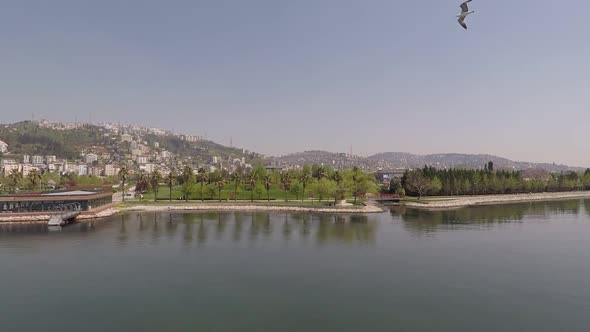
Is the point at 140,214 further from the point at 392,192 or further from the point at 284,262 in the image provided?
the point at 392,192

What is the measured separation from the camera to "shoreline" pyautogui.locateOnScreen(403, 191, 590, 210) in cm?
10179

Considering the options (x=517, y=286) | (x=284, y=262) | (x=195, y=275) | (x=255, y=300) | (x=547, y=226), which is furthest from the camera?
(x=547, y=226)

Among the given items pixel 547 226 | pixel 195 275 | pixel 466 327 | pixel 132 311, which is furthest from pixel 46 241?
pixel 547 226

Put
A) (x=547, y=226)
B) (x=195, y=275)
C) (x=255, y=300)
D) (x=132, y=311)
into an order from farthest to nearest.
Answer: (x=547, y=226) → (x=195, y=275) → (x=255, y=300) → (x=132, y=311)

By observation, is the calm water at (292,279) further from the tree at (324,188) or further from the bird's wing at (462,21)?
the tree at (324,188)

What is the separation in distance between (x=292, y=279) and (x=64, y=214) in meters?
56.0

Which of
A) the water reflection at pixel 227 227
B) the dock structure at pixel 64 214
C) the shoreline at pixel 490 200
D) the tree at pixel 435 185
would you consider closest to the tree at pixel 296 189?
the water reflection at pixel 227 227

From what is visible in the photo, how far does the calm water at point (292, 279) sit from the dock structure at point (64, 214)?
2.74m

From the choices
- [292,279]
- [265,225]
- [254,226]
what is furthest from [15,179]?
[292,279]

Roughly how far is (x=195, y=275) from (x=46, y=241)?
94.3 ft

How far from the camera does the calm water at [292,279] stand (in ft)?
82.5

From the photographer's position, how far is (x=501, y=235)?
56.9m

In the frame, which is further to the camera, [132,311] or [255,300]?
[255,300]

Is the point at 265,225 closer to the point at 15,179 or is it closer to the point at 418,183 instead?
the point at 418,183
